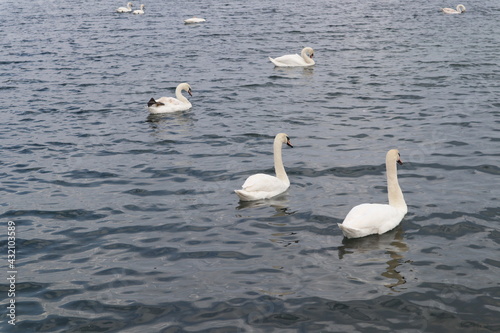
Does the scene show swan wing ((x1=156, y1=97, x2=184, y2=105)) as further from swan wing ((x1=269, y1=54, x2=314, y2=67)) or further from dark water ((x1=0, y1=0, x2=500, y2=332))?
swan wing ((x1=269, y1=54, x2=314, y2=67))

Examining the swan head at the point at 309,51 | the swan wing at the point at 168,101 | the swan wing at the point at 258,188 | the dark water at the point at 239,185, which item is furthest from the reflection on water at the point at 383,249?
the swan head at the point at 309,51

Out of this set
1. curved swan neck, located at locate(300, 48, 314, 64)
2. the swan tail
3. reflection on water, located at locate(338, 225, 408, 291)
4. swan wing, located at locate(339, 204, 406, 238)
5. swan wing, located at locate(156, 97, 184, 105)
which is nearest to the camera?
reflection on water, located at locate(338, 225, 408, 291)

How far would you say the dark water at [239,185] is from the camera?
9.26 meters

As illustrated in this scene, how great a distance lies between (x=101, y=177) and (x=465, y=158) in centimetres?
785

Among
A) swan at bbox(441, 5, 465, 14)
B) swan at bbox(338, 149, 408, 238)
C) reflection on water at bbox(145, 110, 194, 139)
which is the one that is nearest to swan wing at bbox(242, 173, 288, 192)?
swan at bbox(338, 149, 408, 238)

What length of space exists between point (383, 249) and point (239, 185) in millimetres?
4058

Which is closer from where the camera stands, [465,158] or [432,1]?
[465,158]

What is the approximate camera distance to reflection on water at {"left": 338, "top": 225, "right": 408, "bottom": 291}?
1009cm

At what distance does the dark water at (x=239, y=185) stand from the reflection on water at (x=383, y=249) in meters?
0.03

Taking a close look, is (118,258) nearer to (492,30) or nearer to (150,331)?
(150,331)

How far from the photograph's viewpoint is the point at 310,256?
10.6 metres

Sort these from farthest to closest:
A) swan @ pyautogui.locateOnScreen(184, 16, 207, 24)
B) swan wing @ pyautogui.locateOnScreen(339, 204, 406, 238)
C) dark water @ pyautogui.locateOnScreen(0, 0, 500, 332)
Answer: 1. swan @ pyautogui.locateOnScreen(184, 16, 207, 24)
2. swan wing @ pyautogui.locateOnScreen(339, 204, 406, 238)
3. dark water @ pyautogui.locateOnScreen(0, 0, 500, 332)

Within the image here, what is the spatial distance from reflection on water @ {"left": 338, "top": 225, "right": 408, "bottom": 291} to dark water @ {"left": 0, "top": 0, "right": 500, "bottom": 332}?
0.11 feet

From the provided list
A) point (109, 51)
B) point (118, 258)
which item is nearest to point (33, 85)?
point (109, 51)
